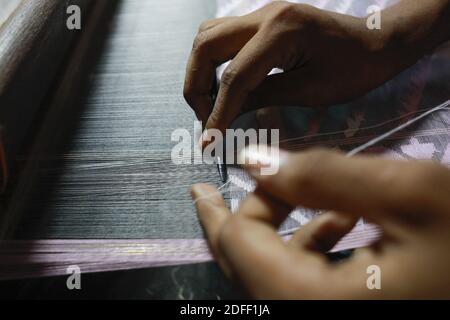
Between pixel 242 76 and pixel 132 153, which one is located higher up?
pixel 242 76

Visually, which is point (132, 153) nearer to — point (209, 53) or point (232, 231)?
point (209, 53)

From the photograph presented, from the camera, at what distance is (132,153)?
0.71 m

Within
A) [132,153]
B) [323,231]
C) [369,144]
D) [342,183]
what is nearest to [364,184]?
[342,183]

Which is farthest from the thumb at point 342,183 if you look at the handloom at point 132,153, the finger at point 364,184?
the handloom at point 132,153

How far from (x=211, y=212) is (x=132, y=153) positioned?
224mm

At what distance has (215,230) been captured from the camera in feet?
1.70

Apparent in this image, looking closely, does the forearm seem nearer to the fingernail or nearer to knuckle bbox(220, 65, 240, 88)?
knuckle bbox(220, 65, 240, 88)

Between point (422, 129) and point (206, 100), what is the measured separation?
0.37 m

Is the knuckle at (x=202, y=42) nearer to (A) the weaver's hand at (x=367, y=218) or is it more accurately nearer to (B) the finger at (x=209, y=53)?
(B) the finger at (x=209, y=53)

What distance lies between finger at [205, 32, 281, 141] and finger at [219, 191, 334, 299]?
9.1 inches

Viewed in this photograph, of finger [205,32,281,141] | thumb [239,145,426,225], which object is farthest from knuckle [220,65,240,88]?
thumb [239,145,426,225]

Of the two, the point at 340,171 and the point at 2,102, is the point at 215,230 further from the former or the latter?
the point at 2,102

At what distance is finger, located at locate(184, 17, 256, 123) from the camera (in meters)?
0.67

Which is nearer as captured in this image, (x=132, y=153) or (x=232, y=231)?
(x=232, y=231)
